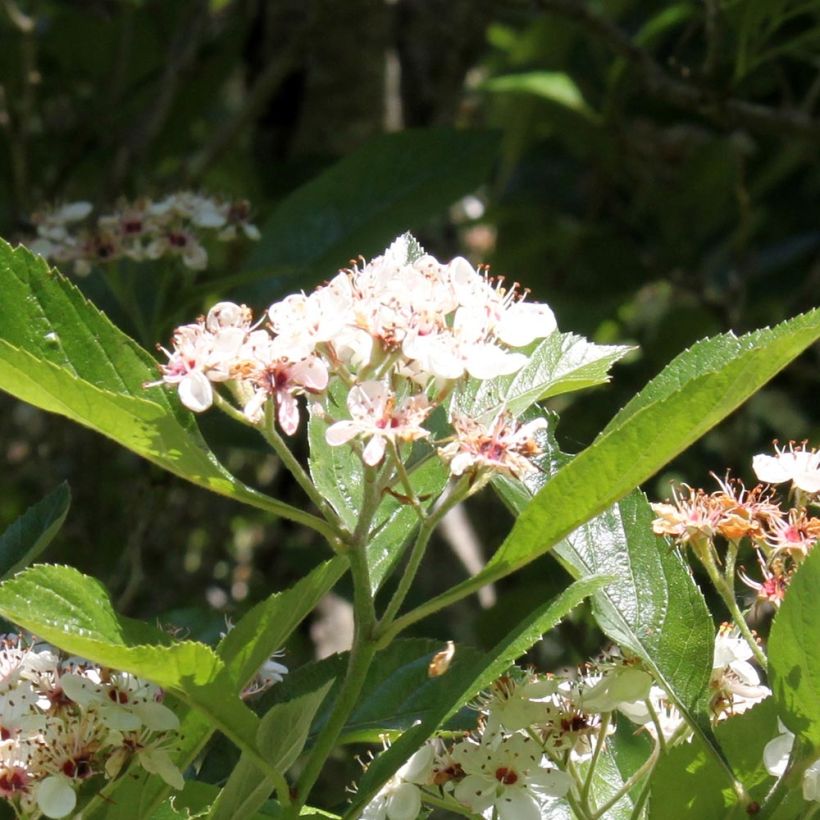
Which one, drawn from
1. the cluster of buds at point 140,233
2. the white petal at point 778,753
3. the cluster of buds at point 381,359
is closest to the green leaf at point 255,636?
the cluster of buds at point 381,359

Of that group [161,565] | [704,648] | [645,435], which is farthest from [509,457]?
[161,565]

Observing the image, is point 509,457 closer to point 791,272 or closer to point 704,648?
point 704,648

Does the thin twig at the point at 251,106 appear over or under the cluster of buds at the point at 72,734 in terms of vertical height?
over

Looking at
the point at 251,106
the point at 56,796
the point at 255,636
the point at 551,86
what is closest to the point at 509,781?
the point at 255,636

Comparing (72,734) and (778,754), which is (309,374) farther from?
(778,754)

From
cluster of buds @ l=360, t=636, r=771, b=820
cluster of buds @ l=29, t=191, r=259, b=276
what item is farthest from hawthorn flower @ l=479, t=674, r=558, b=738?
cluster of buds @ l=29, t=191, r=259, b=276

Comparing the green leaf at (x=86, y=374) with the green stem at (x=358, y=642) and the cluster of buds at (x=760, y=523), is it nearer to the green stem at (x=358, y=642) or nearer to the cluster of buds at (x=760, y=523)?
the green stem at (x=358, y=642)
